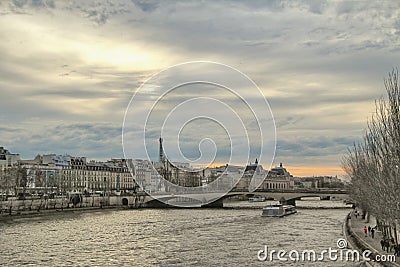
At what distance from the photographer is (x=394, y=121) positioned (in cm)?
2234

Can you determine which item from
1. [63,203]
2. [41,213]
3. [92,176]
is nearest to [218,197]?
[63,203]

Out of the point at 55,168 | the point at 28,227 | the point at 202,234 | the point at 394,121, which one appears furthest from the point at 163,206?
the point at 394,121

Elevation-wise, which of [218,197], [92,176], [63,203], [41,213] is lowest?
[41,213]

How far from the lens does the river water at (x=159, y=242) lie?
28984 mm

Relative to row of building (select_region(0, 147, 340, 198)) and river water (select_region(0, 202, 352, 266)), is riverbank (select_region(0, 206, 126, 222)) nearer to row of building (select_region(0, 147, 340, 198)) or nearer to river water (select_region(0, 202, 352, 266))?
river water (select_region(0, 202, 352, 266))

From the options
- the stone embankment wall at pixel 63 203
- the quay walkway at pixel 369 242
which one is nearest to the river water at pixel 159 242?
the quay walkway at pixel 369 242

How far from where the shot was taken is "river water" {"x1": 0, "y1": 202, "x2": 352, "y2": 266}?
2898 centimetres

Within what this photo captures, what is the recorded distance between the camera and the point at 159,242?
123 feet

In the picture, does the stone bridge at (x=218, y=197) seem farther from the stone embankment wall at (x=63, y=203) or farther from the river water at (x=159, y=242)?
the river water at (x=159, y=242)

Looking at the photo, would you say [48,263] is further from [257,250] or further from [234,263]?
[257,250]

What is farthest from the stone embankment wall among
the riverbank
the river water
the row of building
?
the river water

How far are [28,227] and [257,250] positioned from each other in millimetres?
26086

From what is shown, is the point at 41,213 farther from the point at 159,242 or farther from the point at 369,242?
the point at 369,242

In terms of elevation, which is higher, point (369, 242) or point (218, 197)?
point (218, 197)
